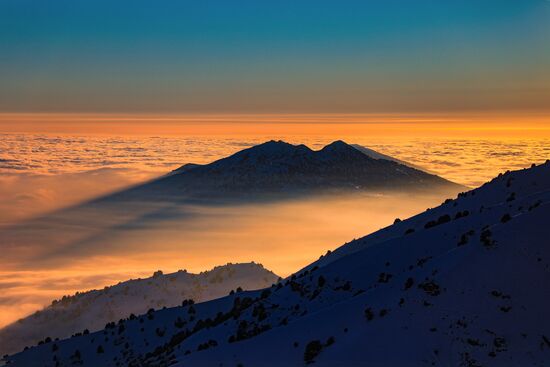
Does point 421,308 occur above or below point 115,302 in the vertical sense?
above

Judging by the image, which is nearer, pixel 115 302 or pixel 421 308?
pixel 421 308

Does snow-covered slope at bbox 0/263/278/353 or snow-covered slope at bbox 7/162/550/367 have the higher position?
snow-covered slope at bbox 7/162/550/367

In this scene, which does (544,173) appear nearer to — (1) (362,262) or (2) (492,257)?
(1) (362,262)

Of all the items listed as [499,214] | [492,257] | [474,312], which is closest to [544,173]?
[499,214]

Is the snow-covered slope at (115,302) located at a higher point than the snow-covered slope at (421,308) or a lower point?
lower

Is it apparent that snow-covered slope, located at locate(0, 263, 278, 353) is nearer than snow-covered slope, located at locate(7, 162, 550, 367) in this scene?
No
